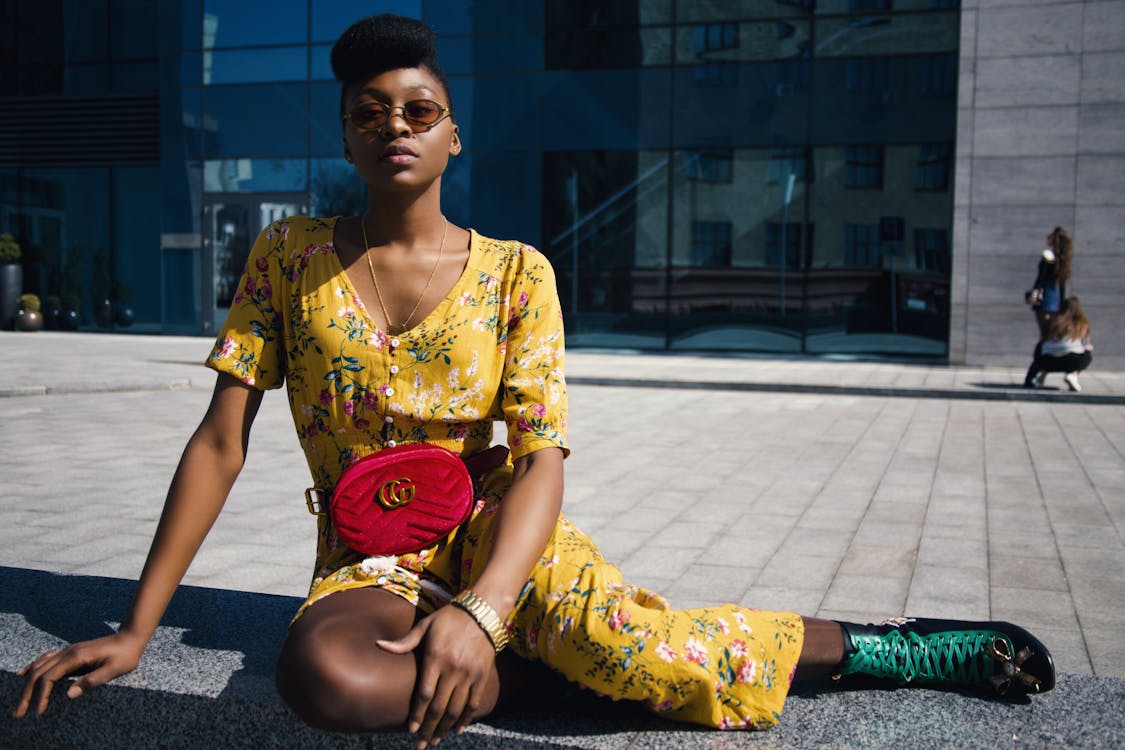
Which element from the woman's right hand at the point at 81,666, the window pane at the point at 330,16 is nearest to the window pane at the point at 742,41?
the window pane at the point at 330,16

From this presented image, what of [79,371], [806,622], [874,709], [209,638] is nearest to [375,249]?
[209,638]

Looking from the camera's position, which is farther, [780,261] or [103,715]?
[780,261]

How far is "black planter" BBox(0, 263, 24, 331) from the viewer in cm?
2195

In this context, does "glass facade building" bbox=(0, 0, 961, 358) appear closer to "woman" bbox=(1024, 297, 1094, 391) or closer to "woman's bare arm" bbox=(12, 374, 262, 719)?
"woman" bbox=(1024, 297, 1094, 391)

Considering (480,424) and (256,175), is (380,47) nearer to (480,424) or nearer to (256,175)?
(480,424)

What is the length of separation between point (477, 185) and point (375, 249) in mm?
17672

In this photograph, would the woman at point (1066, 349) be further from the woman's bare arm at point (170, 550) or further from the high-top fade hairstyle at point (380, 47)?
the woman's bare arm at point (170, 550)

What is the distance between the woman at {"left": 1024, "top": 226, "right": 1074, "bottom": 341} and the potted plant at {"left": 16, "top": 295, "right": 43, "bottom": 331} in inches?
730

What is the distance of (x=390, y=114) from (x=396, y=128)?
0.11 feet

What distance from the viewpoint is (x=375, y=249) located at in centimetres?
249

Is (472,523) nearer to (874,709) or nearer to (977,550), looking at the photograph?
(874,709)

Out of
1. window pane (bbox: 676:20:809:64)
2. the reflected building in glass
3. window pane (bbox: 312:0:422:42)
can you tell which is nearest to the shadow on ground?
the reflected building in glass

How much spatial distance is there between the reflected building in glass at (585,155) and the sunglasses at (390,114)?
15.7 metres

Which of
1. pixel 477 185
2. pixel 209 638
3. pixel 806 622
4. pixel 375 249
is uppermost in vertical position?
pixel 477 185
